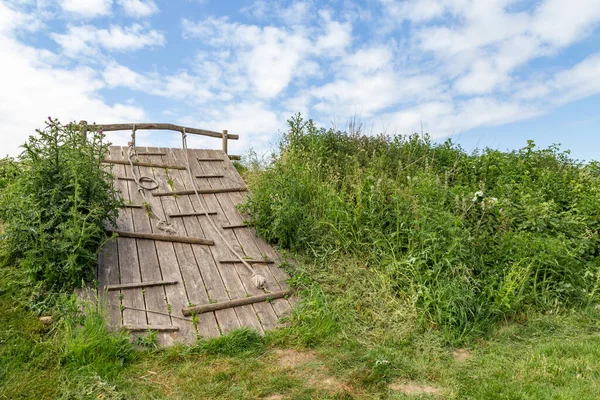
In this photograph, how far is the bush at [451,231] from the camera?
4879 mm

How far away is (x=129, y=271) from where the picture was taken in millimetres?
5188

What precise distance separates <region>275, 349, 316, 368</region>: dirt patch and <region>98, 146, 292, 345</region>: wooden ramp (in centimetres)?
46

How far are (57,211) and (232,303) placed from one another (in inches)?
83.9

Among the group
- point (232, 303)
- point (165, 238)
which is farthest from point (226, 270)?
point (165, 238)

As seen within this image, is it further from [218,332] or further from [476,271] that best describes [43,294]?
[476,271]

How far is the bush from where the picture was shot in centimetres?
488

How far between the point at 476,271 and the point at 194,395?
3.45 m

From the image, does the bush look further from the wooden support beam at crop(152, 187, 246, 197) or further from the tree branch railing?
the tree branch railing

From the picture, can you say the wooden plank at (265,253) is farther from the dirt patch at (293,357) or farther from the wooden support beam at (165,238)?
the dirt patch at (293,357)

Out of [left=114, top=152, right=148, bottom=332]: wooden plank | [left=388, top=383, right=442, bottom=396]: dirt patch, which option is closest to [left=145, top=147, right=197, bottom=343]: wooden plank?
[left=114, top=152, right=148, bottom=332]: wooden plank

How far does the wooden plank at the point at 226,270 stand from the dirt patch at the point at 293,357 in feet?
1.53

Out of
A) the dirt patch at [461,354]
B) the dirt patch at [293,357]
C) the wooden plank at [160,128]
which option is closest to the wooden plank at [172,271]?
the dirt patch at [293,357]

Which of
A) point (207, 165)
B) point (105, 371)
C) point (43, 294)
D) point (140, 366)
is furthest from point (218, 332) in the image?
point (207, 165)

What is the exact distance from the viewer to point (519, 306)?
198 inches
